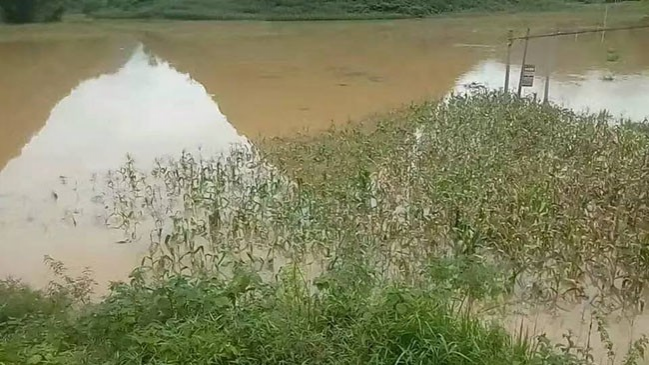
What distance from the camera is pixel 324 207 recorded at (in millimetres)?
5301

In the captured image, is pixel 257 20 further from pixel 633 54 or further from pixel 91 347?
pixel 91 347

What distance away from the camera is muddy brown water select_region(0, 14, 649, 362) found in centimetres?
575

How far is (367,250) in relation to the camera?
4621 mm

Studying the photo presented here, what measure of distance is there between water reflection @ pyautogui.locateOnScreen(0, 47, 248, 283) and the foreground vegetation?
23 centimetres

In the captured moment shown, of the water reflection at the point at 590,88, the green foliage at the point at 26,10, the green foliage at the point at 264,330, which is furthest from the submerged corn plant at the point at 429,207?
the green foliage at the point at 26,10

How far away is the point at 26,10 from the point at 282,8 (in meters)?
6.99

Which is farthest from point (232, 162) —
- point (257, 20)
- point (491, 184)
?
point (257, 20)

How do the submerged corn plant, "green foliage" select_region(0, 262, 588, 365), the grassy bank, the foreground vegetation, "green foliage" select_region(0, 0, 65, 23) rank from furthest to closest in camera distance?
the grassy bank → "green foliage" select_region(0, 0, 65, 23) → the submerged corn plant → the foreground vegetation → "green foliage" select_region(0, 262, 588, 365)

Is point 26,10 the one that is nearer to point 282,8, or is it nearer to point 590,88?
point 282,8

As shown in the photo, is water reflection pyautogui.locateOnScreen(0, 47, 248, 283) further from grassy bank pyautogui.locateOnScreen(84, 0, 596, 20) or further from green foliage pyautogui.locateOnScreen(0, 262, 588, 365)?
grassy bank pyautogui.locateOnScreen(84, 0, 596, 20)

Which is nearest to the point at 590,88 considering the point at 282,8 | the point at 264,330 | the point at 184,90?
the point at 184,90

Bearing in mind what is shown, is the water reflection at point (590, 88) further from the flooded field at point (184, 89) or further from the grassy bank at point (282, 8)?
the grassy bank at point (282, 8)

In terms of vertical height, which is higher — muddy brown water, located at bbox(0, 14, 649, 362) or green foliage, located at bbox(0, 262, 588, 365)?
green foliage, located at bbox(0, 262, 588, 365)

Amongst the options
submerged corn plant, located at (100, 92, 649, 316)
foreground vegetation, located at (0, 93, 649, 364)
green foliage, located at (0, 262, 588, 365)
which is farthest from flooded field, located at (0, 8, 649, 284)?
green foliage, located at (0, 262, 588, 365)
